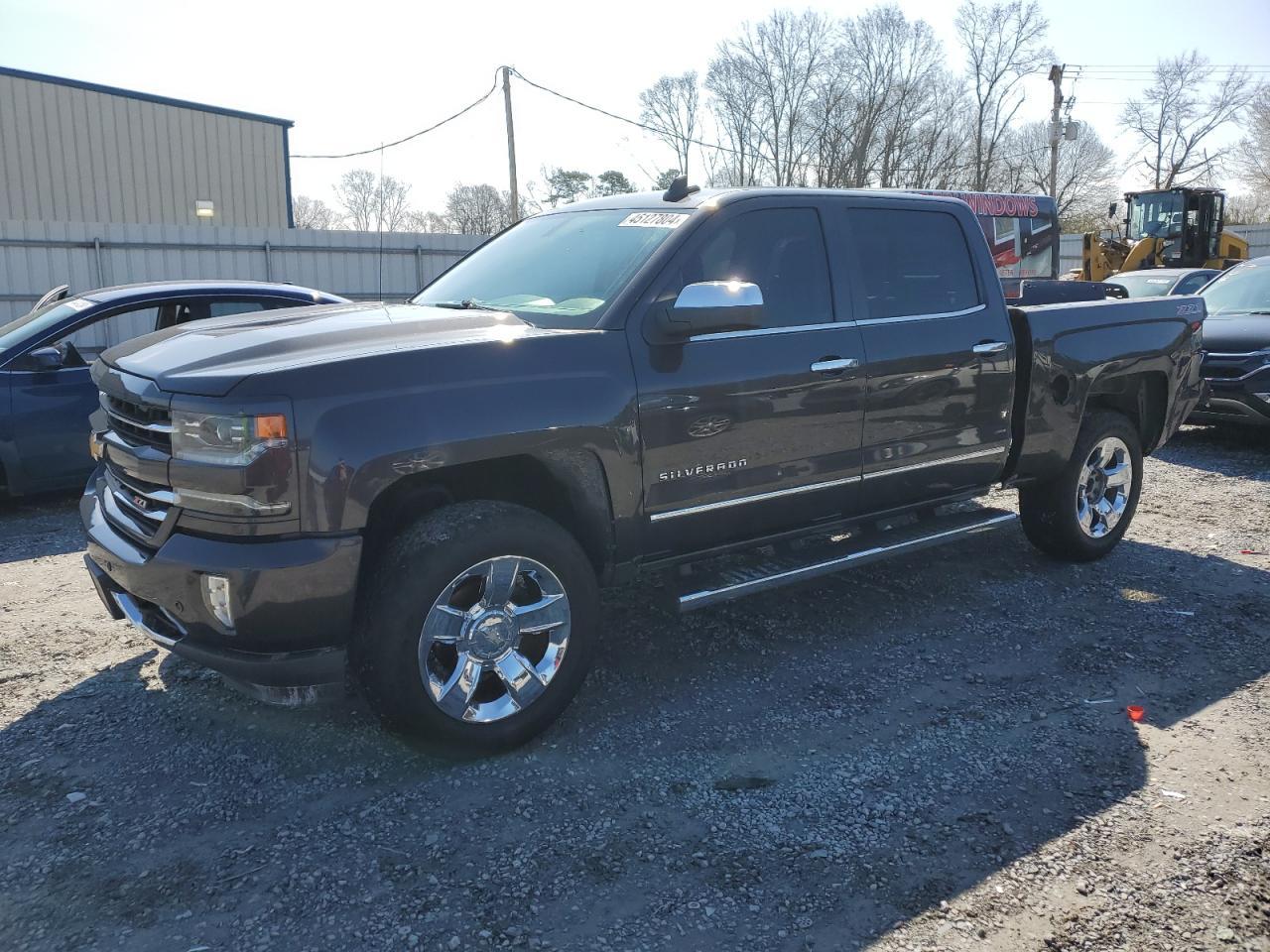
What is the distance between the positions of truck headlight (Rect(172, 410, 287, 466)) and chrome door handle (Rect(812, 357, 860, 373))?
216 centimetres

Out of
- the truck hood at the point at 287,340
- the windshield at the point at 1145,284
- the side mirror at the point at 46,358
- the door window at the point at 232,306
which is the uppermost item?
the windshield at the point at 1145,284

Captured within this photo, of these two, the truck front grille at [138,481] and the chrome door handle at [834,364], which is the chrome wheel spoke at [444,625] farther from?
the chrome door handle at [834,364]

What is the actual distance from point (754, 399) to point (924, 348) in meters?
1.08

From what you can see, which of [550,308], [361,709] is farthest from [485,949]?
[550,308]

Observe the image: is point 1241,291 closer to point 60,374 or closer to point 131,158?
point 60,374

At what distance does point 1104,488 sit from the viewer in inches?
222

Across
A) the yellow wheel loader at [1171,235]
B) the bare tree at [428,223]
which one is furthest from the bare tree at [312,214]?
the yellow wheel loader at [1171,235]

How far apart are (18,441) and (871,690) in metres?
5.73

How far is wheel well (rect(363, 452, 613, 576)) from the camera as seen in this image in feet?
10.9

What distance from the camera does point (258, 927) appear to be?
A: 8.30 feet

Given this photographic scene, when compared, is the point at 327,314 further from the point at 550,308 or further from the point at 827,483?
the point at 827,483

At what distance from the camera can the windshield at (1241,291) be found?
10.0 meters

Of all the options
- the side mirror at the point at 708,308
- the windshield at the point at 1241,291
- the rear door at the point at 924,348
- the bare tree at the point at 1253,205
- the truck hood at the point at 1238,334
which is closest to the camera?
the side mirror at the point at 708,308

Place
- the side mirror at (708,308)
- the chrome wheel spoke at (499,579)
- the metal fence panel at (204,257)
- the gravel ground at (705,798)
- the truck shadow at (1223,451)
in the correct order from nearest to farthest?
1. the gravel ground at (705,798)
2. the chrome wheel spoke at (499,579)
3. the side mirror at (708,308)
4. the truck shadow at (1223,451)
5. the metal fence panel at (204,257)
